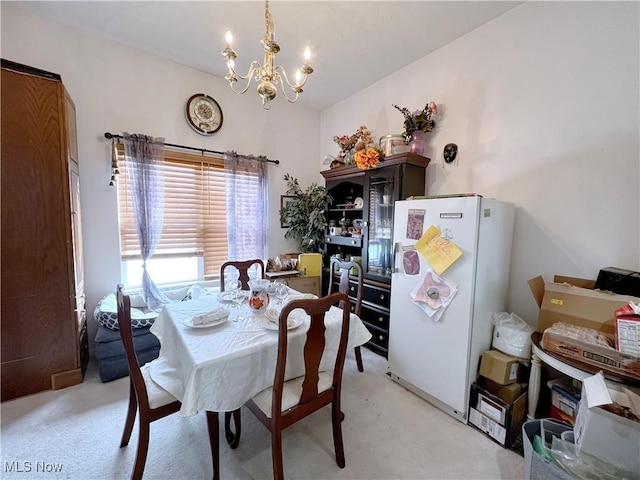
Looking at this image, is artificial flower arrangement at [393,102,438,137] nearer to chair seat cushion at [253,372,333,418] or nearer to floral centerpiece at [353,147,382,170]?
floral centerpiece at [353,147,382,170]

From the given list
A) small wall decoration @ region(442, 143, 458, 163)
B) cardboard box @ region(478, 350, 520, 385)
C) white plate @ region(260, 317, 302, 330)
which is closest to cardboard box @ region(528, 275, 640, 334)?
cardboard box @ region(478, 350, 520, 385)

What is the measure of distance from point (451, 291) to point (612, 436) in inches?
34.9

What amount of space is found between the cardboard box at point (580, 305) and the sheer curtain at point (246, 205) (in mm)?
2776

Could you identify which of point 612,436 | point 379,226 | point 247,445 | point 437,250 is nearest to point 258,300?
point 247,445

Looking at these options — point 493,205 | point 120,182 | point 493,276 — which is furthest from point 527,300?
point 120,182

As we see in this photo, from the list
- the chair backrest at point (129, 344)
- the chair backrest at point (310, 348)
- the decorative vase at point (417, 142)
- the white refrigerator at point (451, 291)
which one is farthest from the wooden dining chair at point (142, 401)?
the decorative vase at point (417, 142)

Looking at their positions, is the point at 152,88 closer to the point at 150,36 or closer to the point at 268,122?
the point at 150,36

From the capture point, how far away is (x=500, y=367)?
1.63 m

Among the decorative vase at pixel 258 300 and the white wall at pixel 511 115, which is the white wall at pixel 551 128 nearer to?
the white wall at pixel 511 115

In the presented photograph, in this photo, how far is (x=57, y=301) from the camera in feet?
6.51

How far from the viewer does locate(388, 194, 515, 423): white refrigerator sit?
5.57 feet

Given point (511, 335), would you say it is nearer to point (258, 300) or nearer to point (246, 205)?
point (258, 300)

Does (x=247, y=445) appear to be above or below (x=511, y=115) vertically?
below

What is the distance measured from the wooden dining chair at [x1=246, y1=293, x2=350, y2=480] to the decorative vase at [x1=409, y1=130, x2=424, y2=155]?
1.83m
